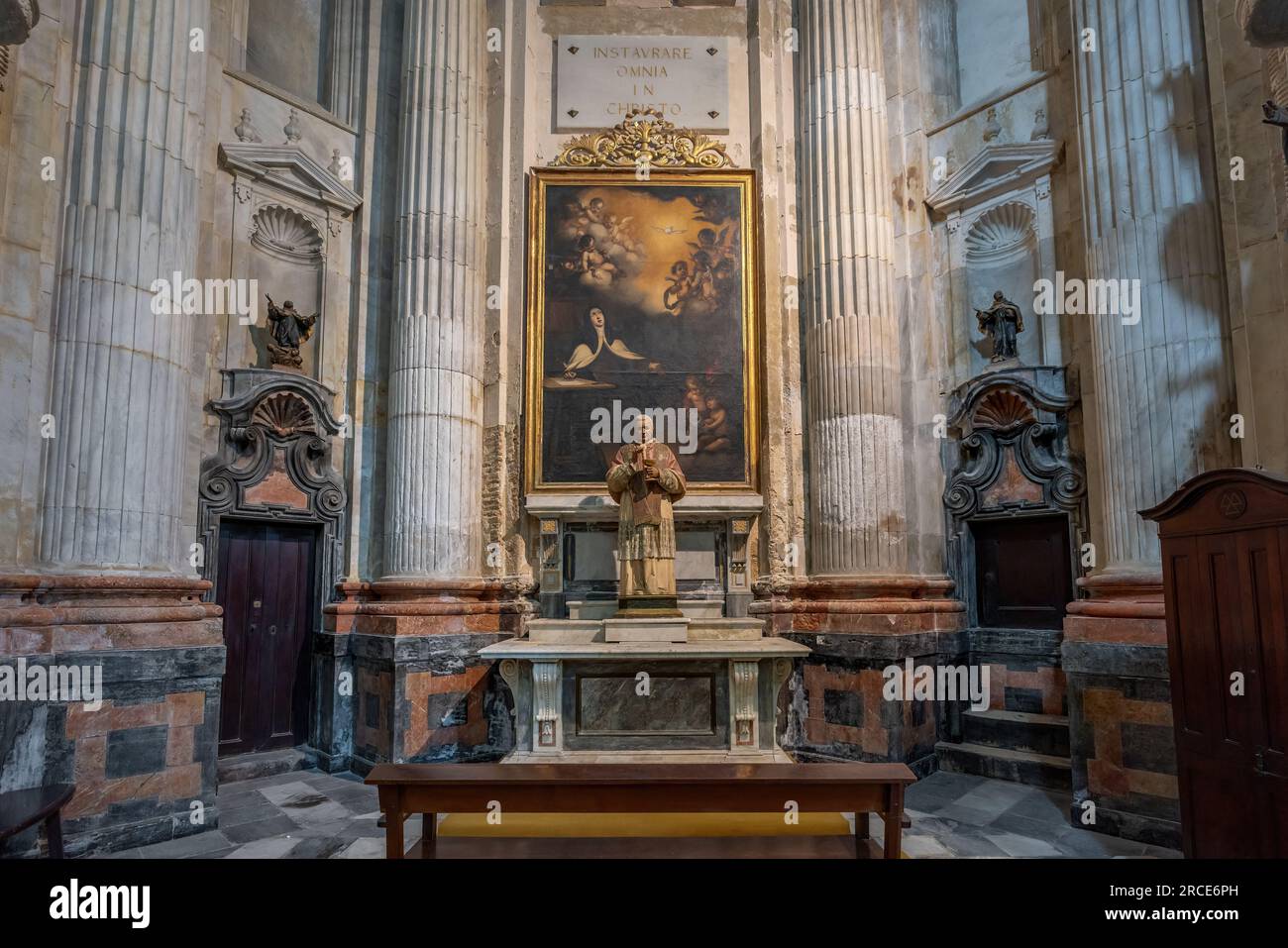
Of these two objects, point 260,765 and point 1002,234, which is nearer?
point 260,765

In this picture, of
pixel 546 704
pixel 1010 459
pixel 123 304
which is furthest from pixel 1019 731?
pixel 123 304

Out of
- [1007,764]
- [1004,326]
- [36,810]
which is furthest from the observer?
[1004,326]

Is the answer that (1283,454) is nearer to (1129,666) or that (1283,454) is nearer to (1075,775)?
(1129,666)

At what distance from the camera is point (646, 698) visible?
6629 millimetres

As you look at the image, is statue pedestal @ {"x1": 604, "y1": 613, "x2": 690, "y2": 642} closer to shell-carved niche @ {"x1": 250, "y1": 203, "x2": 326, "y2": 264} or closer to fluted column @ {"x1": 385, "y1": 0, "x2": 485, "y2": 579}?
fluted column @ {"x1": 385, "y1": 0, "x2": 485, "y2": 579}

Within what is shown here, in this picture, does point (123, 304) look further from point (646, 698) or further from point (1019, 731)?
point (1019, 731)

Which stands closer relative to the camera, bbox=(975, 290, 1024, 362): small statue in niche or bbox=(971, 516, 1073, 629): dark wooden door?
bbox=(971, 516, 1073, 629): dark wooden door

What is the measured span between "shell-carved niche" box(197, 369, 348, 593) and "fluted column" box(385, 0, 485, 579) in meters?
0.64

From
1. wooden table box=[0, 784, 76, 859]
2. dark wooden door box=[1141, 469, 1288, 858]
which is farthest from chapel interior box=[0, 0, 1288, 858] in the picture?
wooden table box=[0, 784, 76, 859]

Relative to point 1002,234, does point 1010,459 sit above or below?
below

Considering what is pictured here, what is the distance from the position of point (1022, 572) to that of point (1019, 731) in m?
1.52

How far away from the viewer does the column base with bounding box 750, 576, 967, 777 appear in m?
7.22

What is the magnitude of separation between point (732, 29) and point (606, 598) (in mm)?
6920
